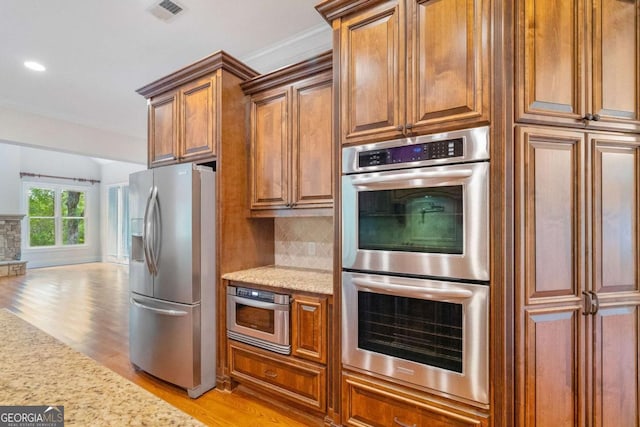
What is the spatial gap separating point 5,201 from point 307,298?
9.50m

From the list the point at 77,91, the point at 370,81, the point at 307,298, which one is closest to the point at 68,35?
the point at 77,91

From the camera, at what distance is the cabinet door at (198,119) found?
2574 millimetres

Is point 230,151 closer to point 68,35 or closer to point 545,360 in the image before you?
point 68,35

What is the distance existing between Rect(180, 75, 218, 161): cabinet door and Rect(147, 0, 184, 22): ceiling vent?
60cm

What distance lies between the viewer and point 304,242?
9.62ft

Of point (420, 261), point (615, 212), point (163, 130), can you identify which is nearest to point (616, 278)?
point (615, 212)

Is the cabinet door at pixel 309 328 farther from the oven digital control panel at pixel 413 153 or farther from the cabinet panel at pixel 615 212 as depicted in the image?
the cabinet panel at pixel 615 212

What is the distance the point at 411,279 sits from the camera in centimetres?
172

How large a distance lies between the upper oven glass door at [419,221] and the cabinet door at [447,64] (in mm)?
267

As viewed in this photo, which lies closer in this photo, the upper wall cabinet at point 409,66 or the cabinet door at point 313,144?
the upper wall cabinet at point 409,66

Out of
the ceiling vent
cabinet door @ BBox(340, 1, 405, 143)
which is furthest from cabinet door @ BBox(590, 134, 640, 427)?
the ceiling vent

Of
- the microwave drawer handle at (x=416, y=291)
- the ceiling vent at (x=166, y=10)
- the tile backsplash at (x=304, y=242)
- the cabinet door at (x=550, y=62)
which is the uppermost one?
the ceiling vent at (x=166, y=10)

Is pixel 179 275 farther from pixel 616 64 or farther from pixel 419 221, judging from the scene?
pixel 616 64

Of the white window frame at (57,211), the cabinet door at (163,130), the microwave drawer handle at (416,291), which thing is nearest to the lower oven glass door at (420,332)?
the microwave drawer handle at (416,291)
